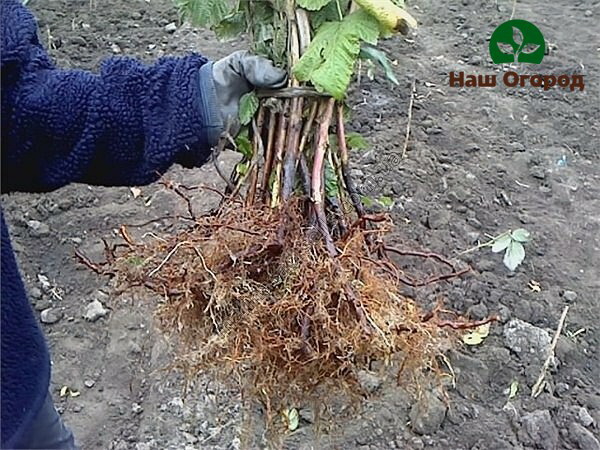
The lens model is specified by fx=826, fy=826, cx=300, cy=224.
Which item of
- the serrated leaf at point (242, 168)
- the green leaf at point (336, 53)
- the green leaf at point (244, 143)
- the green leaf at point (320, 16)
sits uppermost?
the green leaf at point (320, 16)

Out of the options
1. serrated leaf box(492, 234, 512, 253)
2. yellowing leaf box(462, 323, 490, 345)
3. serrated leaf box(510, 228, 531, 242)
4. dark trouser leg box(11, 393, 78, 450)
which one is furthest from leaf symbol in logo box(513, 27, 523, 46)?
dark trouser leg box(11, 393, 78, 450)

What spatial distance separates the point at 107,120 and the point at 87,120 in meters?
0.03

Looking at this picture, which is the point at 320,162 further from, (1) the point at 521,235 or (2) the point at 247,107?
(1) the point at 521,235

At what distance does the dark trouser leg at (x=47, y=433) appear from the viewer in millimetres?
1158

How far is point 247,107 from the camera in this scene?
1.21 m

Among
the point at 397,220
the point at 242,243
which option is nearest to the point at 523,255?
the point at 397,220

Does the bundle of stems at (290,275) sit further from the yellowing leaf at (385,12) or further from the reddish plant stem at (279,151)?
the yellowing leaf at (385,12)

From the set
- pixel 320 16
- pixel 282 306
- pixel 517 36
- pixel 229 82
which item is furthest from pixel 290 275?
pixel 517 36

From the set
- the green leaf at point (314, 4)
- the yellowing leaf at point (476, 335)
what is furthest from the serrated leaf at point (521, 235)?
the green leaf at point (314, 4)

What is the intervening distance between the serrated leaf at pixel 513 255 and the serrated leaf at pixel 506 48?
1.21 meters

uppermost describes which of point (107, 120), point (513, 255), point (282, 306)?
point (107, 120)

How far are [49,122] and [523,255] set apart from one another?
1.12 m

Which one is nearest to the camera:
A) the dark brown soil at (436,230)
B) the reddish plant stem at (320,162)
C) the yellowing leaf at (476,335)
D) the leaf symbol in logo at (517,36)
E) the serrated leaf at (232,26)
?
the reddish plant stem at (320,162)

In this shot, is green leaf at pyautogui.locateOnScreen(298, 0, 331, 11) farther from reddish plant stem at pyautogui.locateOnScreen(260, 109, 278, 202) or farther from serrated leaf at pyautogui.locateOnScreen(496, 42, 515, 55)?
serrated leaf at pyautogui.locateOnScreen(496, 42, 515, 55)
